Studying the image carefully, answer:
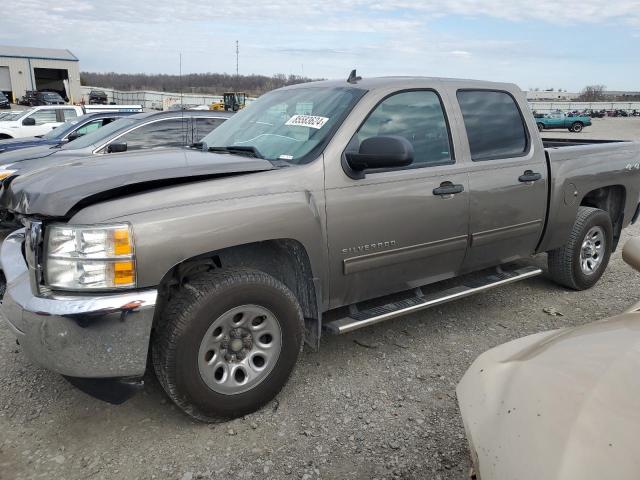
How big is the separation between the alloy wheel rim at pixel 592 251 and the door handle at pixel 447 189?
6.48 ft

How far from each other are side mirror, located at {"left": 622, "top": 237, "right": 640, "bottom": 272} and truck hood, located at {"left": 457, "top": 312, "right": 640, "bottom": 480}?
672 mm

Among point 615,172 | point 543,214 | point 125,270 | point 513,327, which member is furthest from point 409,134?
point 615,172

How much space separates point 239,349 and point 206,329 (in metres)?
0.27

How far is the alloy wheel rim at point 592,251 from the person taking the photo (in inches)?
197

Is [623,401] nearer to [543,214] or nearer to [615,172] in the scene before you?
[543,214]

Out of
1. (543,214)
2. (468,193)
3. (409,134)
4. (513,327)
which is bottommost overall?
(513,327)

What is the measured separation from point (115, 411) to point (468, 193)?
2.66 metres

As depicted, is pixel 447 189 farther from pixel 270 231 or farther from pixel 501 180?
pixel 270 231

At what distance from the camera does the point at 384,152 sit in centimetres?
301

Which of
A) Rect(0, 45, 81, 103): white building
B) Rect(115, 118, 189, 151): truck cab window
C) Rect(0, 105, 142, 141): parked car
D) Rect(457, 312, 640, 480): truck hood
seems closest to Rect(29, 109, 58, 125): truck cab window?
Rect(0, 105, 142, 141): parked car

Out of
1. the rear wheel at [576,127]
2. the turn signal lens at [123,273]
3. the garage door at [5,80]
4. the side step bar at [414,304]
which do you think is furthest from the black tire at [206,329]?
the garage door at [5,80]


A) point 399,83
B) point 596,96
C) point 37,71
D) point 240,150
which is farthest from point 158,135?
point 596,96

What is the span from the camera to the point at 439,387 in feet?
10.9

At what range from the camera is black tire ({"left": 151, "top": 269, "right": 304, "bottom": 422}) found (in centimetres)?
261
